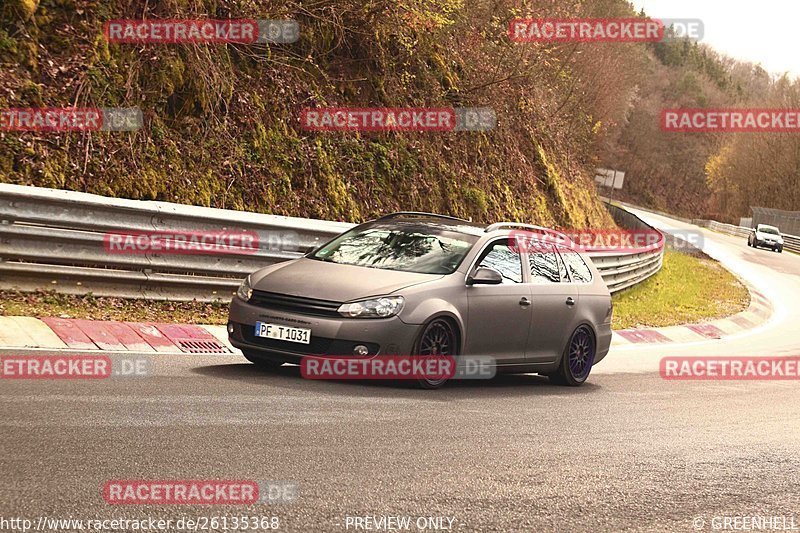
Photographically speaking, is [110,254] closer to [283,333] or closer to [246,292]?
[246,292]

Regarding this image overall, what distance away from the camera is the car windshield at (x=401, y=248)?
990cm

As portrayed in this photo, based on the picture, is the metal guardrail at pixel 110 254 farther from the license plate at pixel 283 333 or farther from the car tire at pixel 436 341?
the car tire at pixel 436 341

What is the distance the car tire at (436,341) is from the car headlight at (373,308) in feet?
1.05

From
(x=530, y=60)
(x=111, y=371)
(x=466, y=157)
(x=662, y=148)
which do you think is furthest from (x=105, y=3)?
(x=662, y=148)

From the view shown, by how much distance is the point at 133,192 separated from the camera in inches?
583

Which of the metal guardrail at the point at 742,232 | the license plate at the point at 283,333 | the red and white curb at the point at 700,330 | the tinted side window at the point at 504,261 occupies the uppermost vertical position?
the tinted side window at the point at 504,261

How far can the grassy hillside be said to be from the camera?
47.0 feet

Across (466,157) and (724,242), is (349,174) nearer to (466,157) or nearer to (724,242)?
(466,157)

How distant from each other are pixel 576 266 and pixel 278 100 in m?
8.39

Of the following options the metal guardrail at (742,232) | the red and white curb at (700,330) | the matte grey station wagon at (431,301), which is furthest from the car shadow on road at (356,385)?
the metal guardrail at (742,232)

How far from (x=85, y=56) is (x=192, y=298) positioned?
4579 millimetres

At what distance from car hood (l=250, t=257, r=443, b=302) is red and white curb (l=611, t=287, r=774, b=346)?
860 centimetres

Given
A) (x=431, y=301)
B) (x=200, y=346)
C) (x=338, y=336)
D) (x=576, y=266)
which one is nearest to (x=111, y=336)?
(x=200, y=346)

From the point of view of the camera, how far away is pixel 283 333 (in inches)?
354
